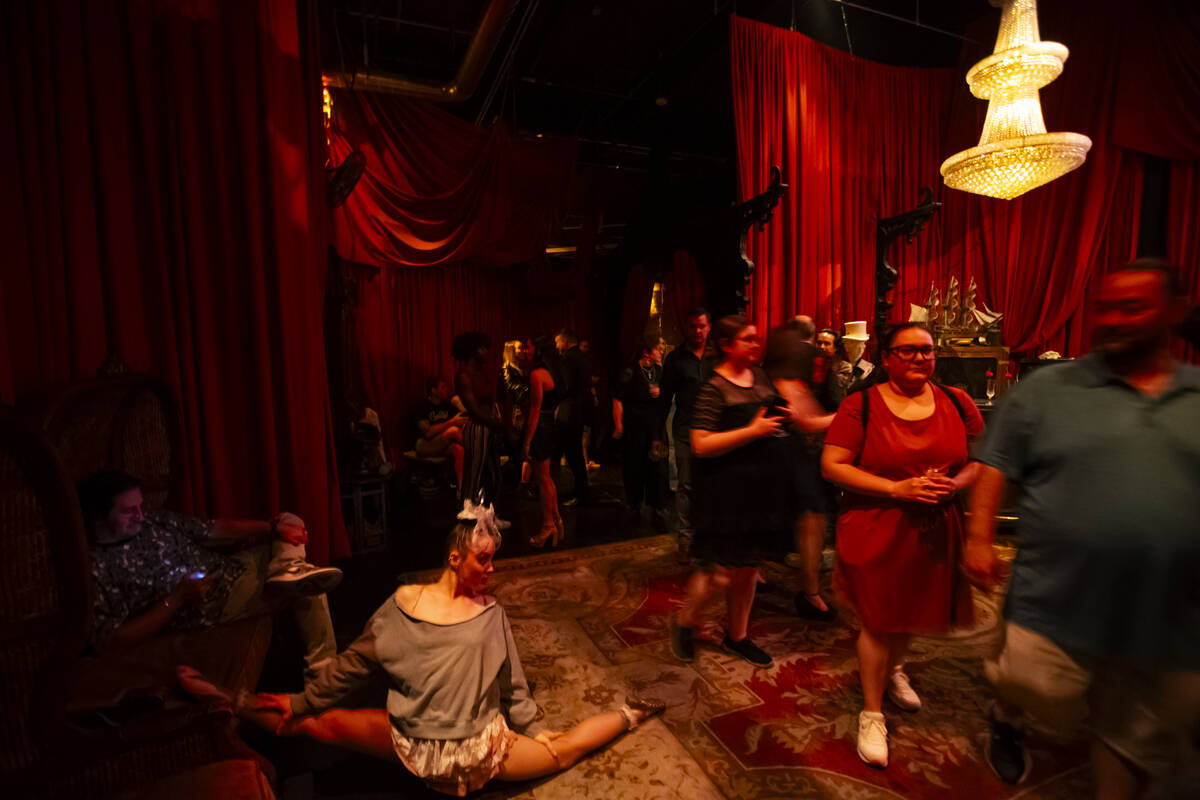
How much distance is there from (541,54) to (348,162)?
2.72 m

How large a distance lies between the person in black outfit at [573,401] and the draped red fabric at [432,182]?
50.2 inches

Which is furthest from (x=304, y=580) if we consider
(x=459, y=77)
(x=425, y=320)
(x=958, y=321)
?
(x=425, y=320)

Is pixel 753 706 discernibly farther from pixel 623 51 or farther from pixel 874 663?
pixel 623 51

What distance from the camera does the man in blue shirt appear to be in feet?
4.00

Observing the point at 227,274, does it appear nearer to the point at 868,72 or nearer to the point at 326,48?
the point at 326,48

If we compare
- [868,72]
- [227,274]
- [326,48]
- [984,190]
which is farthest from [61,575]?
[868,72]

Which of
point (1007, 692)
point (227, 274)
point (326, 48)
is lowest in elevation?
point (1007, 692)

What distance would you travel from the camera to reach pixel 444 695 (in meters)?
1.65

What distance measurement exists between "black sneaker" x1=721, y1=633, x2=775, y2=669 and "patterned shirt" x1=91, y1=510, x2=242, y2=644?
222 cm

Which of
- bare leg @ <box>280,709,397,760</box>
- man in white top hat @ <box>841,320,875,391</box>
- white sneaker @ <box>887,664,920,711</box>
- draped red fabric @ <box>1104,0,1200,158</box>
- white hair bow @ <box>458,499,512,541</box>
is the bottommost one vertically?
white sneaker @ <box>887,664,920,711</box>

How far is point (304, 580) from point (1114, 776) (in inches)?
104

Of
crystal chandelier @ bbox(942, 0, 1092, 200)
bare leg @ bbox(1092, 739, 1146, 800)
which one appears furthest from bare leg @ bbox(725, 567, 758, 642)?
crystal chandelier @ bbox(942, 0, 1092, 200)

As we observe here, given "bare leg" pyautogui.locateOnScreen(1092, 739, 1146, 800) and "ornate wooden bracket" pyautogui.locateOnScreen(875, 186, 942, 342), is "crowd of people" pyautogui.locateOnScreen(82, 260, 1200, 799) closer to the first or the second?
"bare leg" pyautogui.locateOnScreen(1092, 739, 1146, 800)

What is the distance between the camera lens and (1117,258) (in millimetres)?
5387
